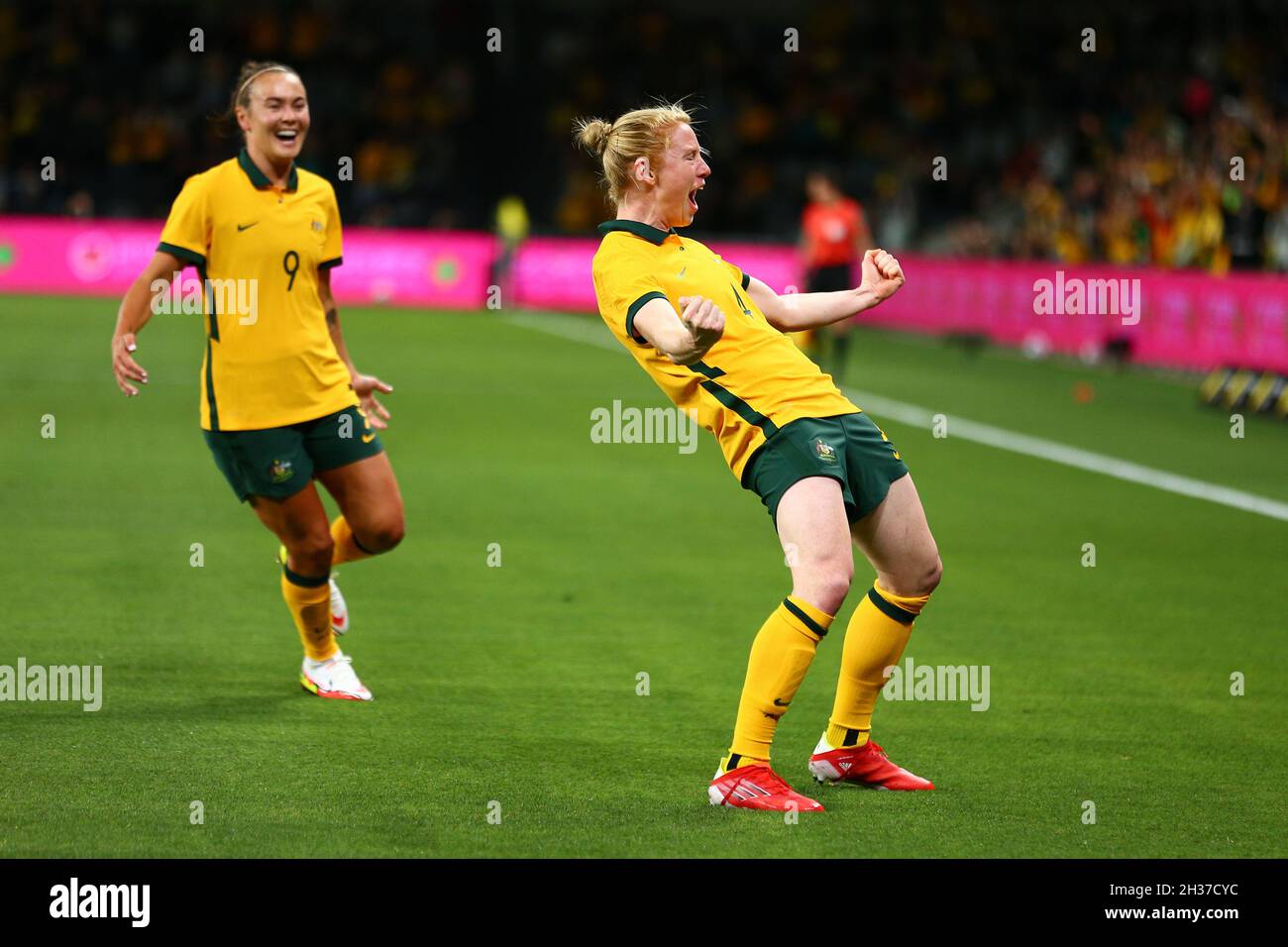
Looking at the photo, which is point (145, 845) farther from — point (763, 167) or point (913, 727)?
point (763, 167)

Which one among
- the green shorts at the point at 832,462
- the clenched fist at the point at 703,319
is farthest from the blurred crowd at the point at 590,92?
the clenched fist at the point at 703,319

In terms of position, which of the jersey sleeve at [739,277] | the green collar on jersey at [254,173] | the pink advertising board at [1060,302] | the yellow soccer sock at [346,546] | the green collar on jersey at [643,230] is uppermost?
the pink advertising board at [1060,302]

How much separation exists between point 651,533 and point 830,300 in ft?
17.3

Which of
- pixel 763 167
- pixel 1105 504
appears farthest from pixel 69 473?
pixel 763 167

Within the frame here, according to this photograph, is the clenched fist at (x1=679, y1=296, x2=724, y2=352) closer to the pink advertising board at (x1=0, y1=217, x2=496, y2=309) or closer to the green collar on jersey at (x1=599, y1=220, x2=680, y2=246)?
the green collar on jersey at (x1=599, y1=220, x2=680, y2=246)

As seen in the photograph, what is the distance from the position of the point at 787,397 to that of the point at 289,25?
36135 mm

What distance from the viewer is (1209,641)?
8.22 m

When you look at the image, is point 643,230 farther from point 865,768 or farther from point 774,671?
point 865,768

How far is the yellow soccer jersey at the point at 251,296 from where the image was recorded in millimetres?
6637

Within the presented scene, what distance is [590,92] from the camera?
1551 inches

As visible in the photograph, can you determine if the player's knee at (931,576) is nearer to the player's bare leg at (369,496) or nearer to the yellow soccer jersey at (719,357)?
the yellow soccer jersey at (719,357)

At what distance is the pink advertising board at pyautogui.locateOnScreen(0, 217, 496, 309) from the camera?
3189cm

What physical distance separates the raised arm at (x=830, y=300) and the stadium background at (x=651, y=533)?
4.91ft
